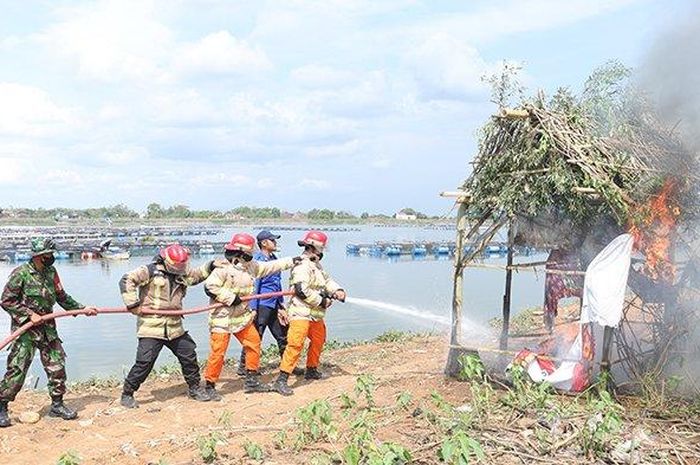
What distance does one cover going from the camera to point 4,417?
7102 millimetres

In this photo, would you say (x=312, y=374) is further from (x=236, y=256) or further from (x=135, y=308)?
(x=135, y=308)

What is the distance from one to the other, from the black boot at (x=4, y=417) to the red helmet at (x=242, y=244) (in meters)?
2.84

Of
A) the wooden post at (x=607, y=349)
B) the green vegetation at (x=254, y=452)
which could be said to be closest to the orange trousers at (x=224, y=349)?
the green vegetation at (x=254, y=452)

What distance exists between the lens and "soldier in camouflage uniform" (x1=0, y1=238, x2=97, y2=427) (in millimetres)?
7023

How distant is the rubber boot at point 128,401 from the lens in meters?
7.86

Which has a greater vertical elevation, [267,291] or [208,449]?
[267,291]

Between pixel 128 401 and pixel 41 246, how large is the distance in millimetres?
2048

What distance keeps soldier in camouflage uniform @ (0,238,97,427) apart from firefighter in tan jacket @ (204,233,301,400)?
53.1 inches

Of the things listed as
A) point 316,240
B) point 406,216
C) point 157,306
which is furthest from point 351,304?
point 406,216

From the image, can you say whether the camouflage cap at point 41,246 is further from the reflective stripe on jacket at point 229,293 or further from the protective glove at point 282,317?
the protective glove at point 282,317

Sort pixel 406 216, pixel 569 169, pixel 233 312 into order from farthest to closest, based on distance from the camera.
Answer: pixel 406 216
pixel 233 312
pixel 569 169

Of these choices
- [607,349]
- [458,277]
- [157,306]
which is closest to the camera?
[607,349]

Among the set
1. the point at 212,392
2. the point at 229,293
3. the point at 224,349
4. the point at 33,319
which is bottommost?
the point at 212,392

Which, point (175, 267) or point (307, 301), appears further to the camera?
point (307, 301)
